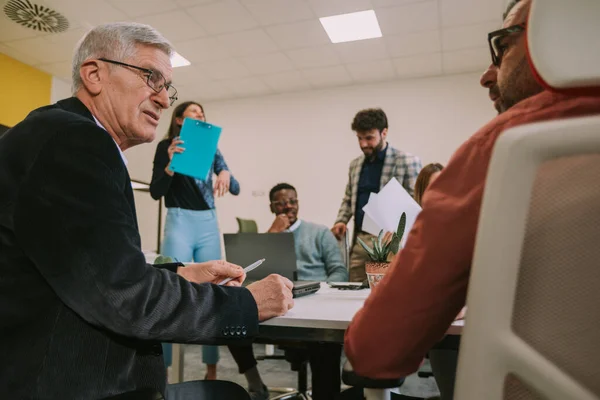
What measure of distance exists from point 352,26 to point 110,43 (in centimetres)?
344

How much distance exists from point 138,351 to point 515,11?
2.96 ft

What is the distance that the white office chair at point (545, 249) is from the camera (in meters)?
0.35

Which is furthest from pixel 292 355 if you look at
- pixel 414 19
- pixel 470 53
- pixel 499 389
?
pixel 470 53

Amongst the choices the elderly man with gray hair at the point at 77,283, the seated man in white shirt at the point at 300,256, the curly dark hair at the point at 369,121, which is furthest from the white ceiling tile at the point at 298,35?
the elderly man with gray hair at the point at 77,283

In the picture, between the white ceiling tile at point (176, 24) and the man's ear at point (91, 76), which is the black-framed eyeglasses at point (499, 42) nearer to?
the man's ear at point (91, 76)

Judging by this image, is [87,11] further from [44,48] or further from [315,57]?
[315,57]

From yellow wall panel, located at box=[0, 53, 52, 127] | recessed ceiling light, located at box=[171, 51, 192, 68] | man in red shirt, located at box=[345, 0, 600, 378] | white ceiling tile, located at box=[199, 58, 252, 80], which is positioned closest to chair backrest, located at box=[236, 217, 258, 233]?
white ceiling tile, located at box=[199, 58, 252, 80]

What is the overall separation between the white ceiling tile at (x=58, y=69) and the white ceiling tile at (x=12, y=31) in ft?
2.04

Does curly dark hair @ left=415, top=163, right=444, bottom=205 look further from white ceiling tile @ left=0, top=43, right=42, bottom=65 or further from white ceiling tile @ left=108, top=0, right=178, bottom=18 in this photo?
white ceiling tile @ left=0, top=43, right=42, bottom=65

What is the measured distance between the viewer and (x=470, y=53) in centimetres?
465

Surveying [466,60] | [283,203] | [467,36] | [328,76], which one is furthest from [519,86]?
[328,76]

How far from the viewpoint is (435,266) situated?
494mm

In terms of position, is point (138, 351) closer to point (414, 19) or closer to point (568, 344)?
point (568, 344)

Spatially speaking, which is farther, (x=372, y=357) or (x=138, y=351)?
(x=138, y=351)
